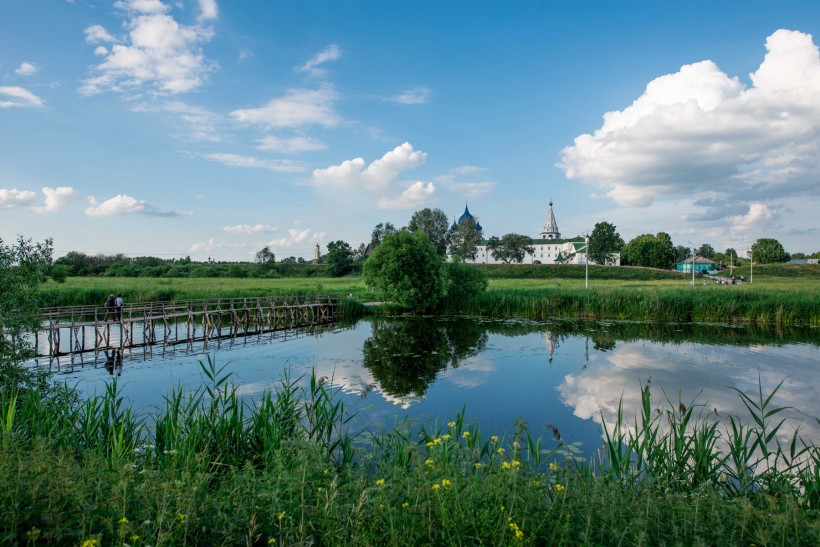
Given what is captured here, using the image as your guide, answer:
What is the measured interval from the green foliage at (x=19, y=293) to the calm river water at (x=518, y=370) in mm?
3184

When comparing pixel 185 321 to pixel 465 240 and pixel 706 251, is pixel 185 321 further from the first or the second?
pixel 706 251

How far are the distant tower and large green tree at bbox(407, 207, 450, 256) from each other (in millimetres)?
48248

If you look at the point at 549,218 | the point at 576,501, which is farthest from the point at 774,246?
the point at 576,501

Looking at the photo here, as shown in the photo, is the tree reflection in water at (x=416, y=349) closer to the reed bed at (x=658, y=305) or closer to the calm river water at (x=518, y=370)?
the calm river water at (x=518, y=370)

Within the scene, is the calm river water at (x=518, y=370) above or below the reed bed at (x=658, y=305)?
below

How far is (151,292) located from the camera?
120 ft

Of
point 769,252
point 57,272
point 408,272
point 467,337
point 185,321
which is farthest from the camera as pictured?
point 769,252

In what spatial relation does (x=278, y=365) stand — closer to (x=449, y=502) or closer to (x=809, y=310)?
(x=449, y=502)

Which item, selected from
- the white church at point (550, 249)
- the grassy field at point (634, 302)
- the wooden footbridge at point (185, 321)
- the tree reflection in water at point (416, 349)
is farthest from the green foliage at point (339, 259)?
the tree reflection in water at point (416, 349)

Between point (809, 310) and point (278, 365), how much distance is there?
28799mm

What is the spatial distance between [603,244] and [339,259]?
57851 mm

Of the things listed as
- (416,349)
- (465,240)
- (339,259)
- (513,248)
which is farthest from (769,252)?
(416,349)

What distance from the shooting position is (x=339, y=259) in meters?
88.6

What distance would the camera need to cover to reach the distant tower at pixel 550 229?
139625mm
